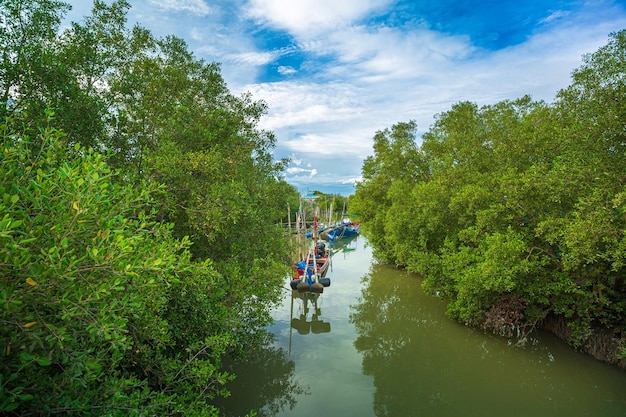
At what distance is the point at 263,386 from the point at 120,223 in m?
8.50

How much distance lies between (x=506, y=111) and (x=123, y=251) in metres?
15.6

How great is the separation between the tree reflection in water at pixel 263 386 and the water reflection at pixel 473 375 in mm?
2619

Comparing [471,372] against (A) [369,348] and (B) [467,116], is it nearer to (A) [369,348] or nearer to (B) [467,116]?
(A) [369,348]

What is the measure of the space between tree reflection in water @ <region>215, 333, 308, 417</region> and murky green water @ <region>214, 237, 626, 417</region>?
0.03 metres

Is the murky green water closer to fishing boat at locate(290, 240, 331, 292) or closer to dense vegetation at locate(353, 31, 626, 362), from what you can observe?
dense vegetation at locate(353, 31, 626, 362)

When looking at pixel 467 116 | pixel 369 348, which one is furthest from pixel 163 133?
pixel 467 116

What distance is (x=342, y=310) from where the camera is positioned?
1764cm

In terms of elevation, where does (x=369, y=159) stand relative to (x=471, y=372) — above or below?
above

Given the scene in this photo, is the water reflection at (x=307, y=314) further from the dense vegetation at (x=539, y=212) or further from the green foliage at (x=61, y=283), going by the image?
the green foliage at (x=61, y=283)

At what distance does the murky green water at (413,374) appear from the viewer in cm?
929

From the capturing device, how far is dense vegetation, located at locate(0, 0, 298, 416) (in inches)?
119

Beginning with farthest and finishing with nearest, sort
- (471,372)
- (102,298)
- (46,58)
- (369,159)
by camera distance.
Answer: (369,159), (471,372), (46,58), (102,298)

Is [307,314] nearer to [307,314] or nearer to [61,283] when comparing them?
[307,314]

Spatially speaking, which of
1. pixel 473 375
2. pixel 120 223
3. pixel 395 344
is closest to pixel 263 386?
pixel 395 344
